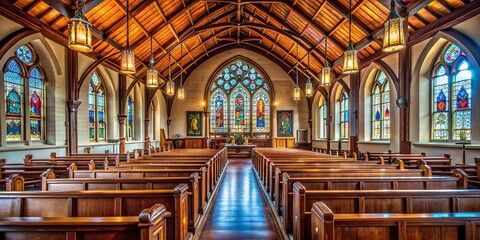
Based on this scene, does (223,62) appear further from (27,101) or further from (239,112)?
(27,101)

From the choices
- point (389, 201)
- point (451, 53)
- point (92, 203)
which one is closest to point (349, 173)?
point (389, 201)

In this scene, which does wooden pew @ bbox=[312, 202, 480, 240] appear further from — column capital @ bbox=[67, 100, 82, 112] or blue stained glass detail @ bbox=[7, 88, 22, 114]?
column capital @ bbox=[67, 100, 82, 112]

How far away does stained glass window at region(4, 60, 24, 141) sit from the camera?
22.0ft

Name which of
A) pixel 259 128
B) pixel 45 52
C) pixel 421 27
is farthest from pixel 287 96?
pixel 45 52

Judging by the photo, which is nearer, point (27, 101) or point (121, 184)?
point (121, 184)

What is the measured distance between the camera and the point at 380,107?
10.3 metres

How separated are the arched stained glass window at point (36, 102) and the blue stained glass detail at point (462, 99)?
11026 millimetres

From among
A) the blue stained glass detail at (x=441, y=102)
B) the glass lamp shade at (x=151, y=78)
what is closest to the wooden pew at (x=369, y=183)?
the glass lamp shade at (x=151, y=78)

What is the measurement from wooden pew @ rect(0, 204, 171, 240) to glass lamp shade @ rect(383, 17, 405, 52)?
3815mm

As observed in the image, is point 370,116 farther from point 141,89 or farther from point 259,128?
point 141,89

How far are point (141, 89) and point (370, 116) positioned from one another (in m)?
10.7

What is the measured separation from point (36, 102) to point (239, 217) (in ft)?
22.0

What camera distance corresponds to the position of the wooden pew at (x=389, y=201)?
2586mm

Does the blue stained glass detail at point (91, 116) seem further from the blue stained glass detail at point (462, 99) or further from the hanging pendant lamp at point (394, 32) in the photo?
the blue stained glass detail at point (462, 99)
